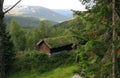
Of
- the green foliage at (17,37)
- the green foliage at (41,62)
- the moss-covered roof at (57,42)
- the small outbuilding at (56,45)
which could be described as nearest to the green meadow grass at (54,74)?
the green foliage at (41,62)

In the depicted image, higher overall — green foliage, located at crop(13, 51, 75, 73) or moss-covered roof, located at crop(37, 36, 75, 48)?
moss-covered roof, located at crop(37, 36, 75, 48)

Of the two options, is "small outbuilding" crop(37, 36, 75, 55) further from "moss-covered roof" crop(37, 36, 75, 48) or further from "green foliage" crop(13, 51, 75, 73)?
"green foliage" crop(13, 51, 75, 73)

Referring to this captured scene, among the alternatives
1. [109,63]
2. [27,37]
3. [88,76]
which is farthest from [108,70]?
[27,37]

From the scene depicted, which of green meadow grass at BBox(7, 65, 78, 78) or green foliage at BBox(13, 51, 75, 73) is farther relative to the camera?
green foliage at BBox(13, 51, 75, 73)

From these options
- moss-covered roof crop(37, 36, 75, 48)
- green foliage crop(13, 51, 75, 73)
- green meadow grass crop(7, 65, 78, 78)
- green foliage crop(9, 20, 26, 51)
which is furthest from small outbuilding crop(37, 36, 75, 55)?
green foliage crop(9, 20, 26, 51)

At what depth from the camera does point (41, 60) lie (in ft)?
178

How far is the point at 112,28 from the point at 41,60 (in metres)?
43.1

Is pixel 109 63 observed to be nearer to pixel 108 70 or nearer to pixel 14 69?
pixel 108 70

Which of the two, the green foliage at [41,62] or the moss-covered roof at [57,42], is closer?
the green foliage at [41,62]

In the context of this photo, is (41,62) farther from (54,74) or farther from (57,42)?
(57,42)

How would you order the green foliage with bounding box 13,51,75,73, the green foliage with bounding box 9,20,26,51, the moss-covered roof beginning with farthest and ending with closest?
the green foliage with bounding box 9,20,26,51, the moss-covered roof, the green foliage with bounding box 13,51,75,73

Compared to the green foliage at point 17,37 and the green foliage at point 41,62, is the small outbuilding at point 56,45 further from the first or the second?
the green foliage at point 17,37

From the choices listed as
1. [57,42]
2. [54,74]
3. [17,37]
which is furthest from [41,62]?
[17,37]

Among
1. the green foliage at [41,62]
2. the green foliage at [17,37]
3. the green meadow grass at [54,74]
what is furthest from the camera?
the green foliage at [17,37]
